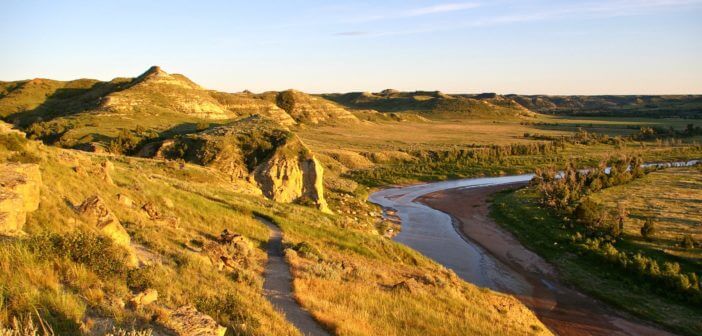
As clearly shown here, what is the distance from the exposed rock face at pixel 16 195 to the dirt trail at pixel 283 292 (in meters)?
5.67

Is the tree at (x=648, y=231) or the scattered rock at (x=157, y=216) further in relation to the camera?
the tree at (x=648, y=231)

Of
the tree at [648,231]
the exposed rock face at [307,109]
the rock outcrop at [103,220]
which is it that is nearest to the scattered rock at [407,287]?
the rock outcrop at [103,220]

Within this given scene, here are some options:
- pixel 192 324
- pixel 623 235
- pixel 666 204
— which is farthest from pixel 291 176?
pixel 666 204

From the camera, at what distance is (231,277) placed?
40.8 feet

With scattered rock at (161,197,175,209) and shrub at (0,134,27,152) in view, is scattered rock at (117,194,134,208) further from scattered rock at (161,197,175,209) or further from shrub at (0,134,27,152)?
shrub at (0,134,27,152)

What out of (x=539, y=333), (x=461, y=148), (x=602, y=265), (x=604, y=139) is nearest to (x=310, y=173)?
(x=602, y=265)

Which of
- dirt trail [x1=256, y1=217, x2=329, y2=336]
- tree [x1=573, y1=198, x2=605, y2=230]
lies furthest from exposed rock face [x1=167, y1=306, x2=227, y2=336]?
tree [x1=573, y1=198, x2=605, y2=230]

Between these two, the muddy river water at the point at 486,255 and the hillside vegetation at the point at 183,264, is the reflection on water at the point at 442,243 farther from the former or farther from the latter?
the hillside vegetation at the point at 183,264

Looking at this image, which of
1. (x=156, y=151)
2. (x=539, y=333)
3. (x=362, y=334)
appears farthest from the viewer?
(x=156, y=151)

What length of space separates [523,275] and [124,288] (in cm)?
2386

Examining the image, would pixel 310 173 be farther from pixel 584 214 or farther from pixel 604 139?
pixel 604 139

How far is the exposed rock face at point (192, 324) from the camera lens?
7.47m

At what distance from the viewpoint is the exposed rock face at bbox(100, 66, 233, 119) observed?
63312mm

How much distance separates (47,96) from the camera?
261ft
